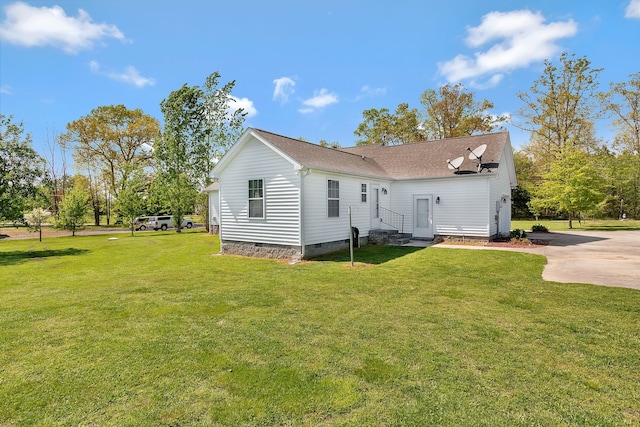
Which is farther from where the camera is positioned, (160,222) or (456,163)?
(160,222)

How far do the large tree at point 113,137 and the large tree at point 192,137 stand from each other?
32.3 ft

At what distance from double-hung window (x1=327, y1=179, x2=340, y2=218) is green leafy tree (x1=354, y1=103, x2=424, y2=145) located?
24.9m

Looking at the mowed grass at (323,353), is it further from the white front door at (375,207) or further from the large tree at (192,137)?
the large tree at (192,137)

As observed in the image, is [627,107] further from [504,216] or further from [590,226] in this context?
[504,216]

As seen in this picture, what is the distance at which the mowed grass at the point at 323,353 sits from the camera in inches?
107

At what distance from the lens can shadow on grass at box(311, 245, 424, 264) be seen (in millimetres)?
10516

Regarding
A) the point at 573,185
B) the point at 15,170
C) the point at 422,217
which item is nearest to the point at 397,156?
the point at 422,217

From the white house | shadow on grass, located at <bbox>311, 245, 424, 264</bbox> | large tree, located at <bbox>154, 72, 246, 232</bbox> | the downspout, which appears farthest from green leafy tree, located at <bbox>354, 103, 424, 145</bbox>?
the downspout

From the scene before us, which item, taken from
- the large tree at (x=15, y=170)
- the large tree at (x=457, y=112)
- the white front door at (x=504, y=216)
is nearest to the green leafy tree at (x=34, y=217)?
the large tree at (x=15, y=170)

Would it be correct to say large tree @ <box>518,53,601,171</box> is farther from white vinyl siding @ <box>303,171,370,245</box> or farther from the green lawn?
white vinyl siding @ <box>303,171,370,245</box>

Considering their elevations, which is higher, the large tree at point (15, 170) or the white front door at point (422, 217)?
the large tree at point (15, 170)

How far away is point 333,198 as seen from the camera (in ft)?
39.4

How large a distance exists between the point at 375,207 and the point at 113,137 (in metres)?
33.9

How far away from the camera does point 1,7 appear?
11836 mm
